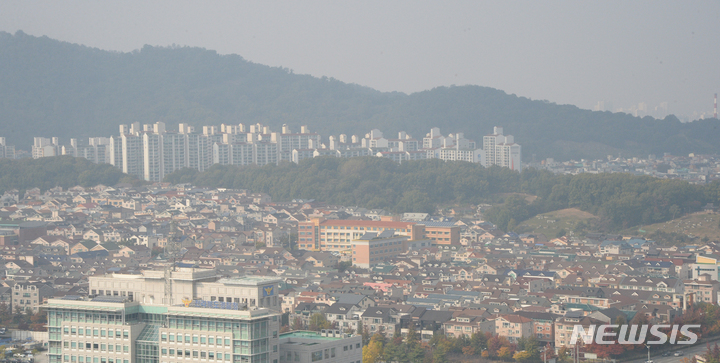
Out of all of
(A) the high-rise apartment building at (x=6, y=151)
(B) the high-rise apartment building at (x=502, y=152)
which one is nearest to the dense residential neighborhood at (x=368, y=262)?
(A) the high-rise apartment building at (x=6, y=151)

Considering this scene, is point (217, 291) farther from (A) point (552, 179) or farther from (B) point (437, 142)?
(B) point (437, 142)

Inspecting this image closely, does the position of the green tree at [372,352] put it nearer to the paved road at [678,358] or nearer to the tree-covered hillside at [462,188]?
the paved road at [678,358]

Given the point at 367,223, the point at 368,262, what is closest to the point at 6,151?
the point at 367,223

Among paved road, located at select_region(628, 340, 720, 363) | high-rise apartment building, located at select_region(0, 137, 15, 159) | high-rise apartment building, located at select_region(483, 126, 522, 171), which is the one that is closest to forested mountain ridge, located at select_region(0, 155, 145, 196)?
high-rise apartment building, located at select_region(0, 137, 15, 159)

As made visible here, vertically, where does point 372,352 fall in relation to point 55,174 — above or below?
below

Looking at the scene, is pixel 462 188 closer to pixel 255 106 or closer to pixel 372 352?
pixel 372 352

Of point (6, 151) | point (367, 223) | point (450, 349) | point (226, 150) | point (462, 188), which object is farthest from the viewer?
point (6, 151)

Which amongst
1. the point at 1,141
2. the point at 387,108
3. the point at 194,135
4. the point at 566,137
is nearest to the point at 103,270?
the point at 194,135
